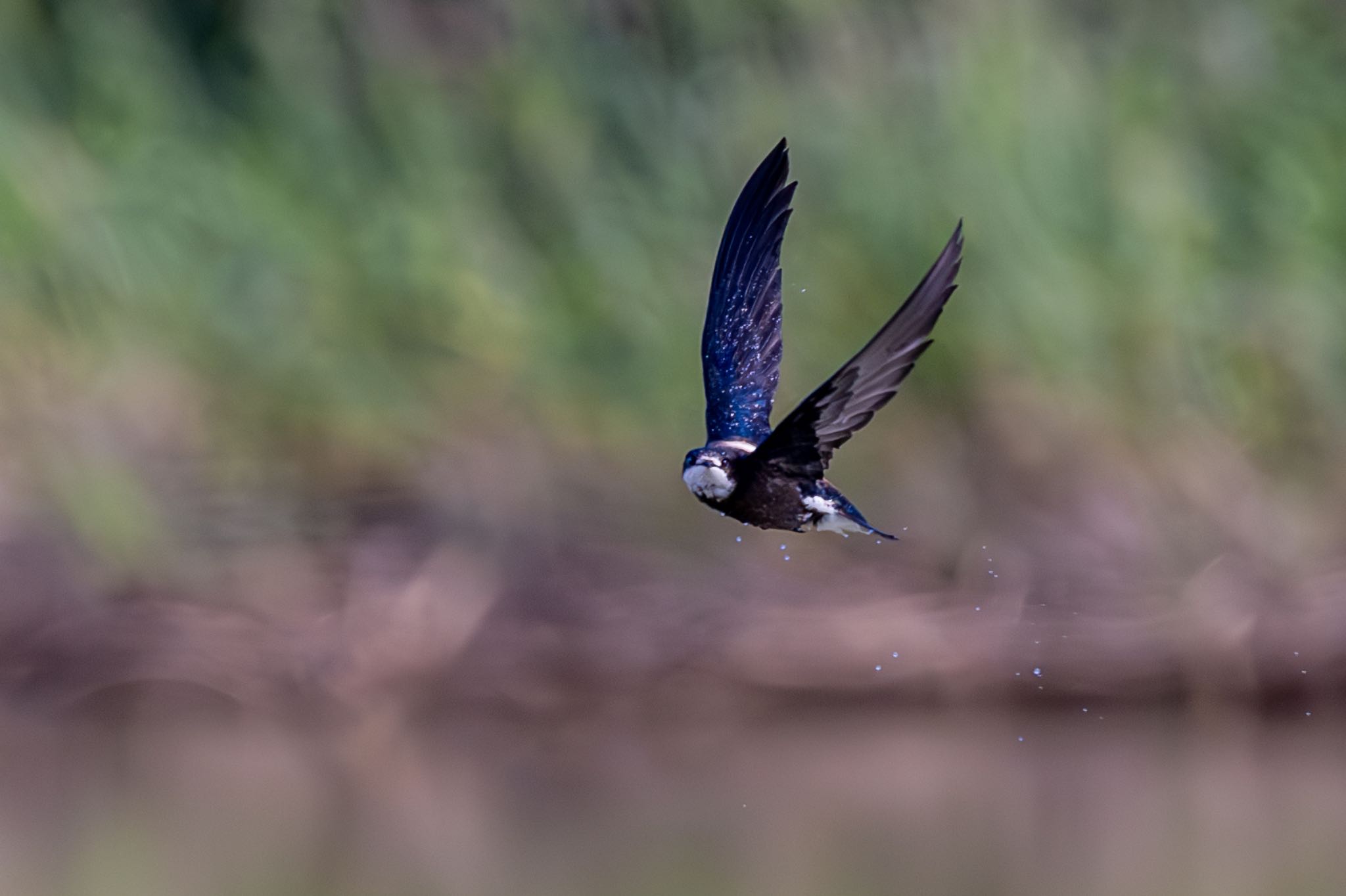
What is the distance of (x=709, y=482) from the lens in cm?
273

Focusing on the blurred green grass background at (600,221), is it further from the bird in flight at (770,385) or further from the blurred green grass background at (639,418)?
the bird in flight at (770,385)

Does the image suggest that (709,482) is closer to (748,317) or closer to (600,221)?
(748,317)

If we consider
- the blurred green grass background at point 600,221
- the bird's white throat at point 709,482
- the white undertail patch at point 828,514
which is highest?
the blurred green grass background at point 600,221

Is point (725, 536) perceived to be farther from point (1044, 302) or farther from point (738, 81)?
point (738, 81)

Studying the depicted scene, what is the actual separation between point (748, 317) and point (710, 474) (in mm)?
684

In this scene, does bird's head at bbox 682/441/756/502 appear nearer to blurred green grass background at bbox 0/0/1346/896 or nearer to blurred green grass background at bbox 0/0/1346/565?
blurred green grass background at bbox 0/0/1346/896

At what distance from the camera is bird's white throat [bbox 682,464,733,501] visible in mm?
2725

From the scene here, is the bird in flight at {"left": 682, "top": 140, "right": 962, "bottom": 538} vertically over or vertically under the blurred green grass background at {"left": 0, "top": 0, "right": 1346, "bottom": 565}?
under

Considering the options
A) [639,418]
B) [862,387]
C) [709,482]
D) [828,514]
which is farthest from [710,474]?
[639,418]

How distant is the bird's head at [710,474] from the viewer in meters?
2.72

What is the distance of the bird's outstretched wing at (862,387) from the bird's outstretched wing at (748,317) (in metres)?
0.49

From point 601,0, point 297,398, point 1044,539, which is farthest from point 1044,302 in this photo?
point 297,398

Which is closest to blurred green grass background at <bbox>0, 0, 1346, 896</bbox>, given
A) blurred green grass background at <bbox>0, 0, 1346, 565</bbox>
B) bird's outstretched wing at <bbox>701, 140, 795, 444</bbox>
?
blurred green grass background at <bbox>0, 0, 1346, 565</bbox>

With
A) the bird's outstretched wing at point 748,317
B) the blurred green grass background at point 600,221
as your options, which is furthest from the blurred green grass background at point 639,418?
the bird's outstretched wing at point 748,317
